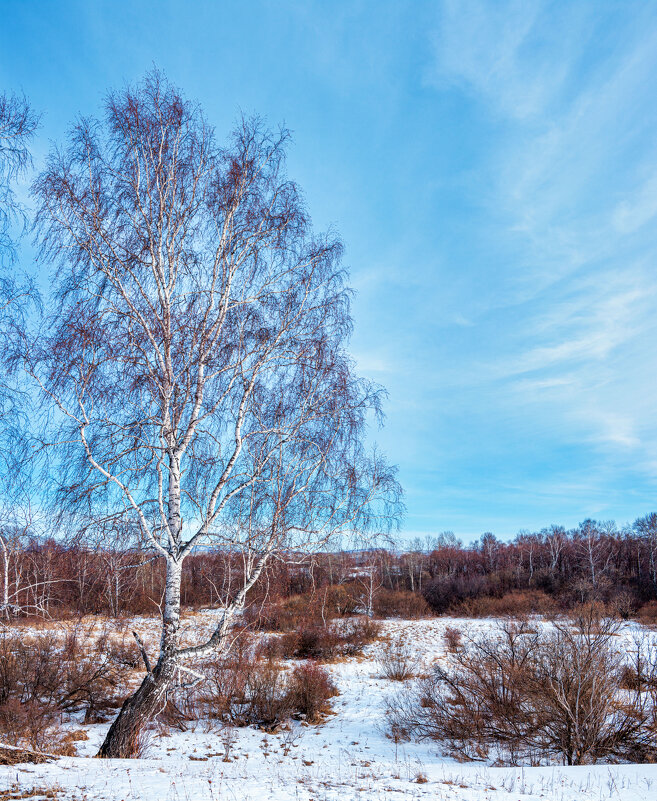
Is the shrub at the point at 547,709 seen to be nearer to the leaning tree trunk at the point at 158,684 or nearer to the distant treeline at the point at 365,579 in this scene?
the distant treeline at the point at 365,579

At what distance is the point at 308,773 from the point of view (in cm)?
679

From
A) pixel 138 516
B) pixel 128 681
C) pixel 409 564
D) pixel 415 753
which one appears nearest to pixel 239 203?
pixel 138 516

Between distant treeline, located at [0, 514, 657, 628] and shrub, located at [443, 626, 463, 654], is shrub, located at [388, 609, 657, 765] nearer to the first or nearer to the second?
distant treeline, located at [0, 514, 657, 628]

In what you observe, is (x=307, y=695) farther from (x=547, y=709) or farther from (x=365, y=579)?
(x=365, y=579)

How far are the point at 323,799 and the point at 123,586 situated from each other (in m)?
3.50

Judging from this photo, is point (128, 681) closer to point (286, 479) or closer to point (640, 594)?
point (286, 479)

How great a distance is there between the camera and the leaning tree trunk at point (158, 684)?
6.47 metres

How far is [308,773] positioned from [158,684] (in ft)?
8.10

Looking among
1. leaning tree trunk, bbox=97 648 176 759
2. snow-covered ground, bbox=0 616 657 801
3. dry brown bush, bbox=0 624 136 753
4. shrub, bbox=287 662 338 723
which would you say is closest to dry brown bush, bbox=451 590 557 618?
shrub, bbox=287 662 338 723

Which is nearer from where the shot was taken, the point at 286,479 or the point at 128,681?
the point at 286,479

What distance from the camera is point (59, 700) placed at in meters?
11.0

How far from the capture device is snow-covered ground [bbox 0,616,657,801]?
5.15m

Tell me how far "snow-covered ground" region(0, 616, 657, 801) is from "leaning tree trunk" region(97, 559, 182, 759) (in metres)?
0.31

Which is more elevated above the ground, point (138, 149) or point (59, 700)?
point (138, 149)
